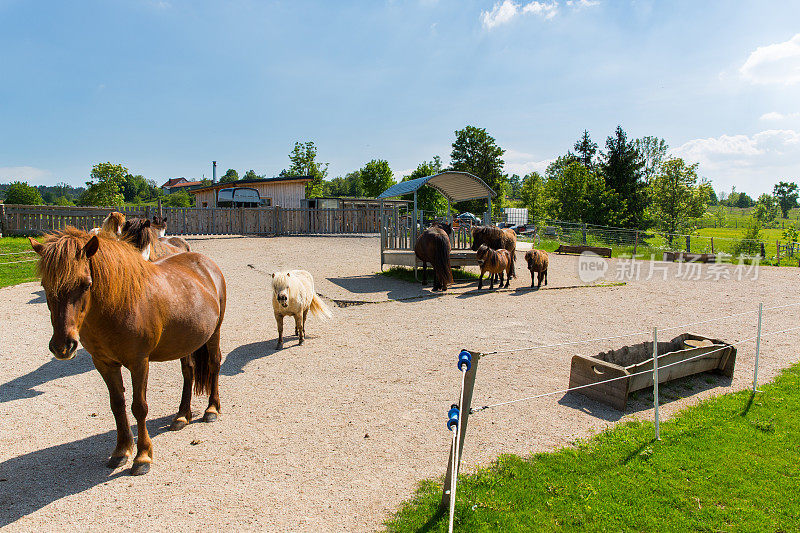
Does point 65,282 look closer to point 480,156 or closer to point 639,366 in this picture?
point 639,366

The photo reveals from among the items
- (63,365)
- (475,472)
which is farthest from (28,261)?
(475,472)

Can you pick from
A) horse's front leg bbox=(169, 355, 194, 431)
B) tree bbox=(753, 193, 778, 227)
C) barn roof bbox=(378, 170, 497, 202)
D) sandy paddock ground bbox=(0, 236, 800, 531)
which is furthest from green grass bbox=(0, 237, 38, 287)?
tree bbox=(753, 193, 778, 227)

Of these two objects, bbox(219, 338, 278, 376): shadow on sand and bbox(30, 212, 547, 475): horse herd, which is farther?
bbox(219, 338, 278, 376): shadow on sand

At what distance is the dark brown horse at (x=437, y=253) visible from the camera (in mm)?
12109

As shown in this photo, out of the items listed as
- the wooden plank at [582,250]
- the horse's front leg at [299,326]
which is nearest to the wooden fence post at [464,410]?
the horse's front leg at [299,326]

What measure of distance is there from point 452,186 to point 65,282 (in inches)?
544

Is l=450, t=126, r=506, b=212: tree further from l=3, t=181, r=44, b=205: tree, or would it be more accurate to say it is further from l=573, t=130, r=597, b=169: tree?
l=3, t=181, r=44, b=205: tree

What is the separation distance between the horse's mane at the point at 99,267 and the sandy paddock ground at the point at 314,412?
60.1 inches

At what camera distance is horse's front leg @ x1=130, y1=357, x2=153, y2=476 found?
11.2 feet

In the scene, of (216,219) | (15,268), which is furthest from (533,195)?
(15,268)

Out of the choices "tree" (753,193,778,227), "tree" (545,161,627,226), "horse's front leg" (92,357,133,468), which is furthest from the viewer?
"tree" (753,193,778,227)

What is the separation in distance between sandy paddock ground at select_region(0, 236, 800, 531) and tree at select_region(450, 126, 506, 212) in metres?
41.8

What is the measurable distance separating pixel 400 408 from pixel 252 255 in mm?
14272

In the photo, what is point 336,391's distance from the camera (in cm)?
531
